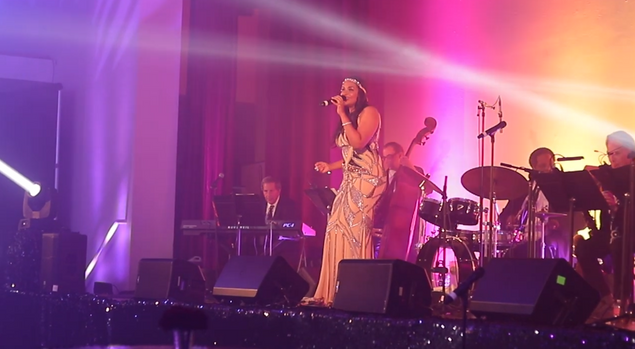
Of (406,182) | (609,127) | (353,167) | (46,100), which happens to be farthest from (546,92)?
(46,100)

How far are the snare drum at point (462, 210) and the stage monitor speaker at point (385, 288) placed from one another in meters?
1.93

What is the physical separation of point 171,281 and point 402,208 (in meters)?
2.42

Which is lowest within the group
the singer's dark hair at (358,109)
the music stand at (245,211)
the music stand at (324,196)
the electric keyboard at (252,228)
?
the electric keyboard at (252,228)

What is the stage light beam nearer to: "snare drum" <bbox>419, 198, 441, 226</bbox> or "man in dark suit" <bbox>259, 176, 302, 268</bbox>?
"man in dark suit" <bbox>259, 176, 302, 268</bbox>

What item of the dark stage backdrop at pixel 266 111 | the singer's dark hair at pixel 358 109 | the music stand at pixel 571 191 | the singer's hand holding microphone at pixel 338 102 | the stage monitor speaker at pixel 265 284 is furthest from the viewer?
the dark stage backdrop at pixel 266 111

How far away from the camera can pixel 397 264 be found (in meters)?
4.75

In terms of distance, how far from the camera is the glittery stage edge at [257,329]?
3.98 metres

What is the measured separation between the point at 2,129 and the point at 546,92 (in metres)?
6.03

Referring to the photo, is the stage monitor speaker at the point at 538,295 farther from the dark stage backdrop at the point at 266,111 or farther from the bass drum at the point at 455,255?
the dark stage backdrop at the point at 266,111

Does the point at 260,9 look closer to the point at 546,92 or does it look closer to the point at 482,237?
the point at 546,92

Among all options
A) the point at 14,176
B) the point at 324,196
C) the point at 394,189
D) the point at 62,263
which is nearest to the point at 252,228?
the point at 324,196

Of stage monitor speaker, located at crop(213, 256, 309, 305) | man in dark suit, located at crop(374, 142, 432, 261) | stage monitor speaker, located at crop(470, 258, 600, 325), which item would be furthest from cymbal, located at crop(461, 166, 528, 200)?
stage monitor speaker, located at crop(470, 258, 600, 325)

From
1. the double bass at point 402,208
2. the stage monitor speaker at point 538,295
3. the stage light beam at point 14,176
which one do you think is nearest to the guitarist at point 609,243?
the stage monitor speaker at point 538,295

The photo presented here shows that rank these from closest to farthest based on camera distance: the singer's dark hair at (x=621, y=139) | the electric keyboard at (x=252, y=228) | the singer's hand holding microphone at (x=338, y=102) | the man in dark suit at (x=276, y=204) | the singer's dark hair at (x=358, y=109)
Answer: the singer's dark hair at (x=621, y=139)
the singer's hand holding microphone at (x=338, y=102)
the singer's dark hair at (x=358, y=109)
the electric keyboard at (x=252, y=228)
the man in dark suit at (x=276, y=204)
